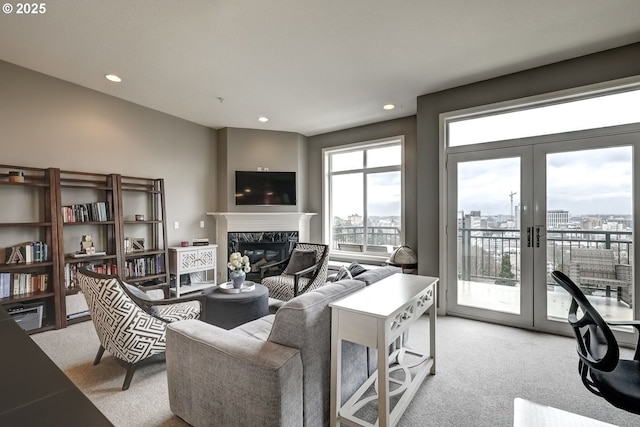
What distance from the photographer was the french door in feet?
Answer: 9.50

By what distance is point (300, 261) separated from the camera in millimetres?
4191

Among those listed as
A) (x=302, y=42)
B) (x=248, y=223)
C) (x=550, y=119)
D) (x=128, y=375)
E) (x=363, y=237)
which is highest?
(x=302, y=42)

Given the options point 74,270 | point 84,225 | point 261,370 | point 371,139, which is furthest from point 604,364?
point 84,225

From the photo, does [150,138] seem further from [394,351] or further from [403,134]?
[394,351]

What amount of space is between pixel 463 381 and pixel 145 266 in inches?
166

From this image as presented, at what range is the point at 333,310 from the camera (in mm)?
1695

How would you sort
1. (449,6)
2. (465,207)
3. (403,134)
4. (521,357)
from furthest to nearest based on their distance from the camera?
1. (403,134)
2. (465,207)
3. (521,357)
4. (449,6)

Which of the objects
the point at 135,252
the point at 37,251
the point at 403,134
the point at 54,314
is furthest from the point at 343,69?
the point at 54,314

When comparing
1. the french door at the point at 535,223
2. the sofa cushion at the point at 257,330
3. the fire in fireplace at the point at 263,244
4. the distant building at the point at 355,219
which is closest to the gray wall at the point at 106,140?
the fire in fireplace at the point at 263,244

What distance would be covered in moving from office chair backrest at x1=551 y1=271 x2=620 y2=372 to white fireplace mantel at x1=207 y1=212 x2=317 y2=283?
4.25 metres

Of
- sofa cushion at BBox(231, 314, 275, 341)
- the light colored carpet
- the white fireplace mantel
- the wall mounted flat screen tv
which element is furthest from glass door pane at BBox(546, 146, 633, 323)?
the wall mounted flat screen tv

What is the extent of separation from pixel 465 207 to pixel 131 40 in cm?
403

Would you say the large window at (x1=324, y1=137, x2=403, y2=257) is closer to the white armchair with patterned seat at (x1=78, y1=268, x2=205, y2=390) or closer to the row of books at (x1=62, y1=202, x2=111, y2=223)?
the row of books at (x1=62, y1=202, x2=111, y2=223)

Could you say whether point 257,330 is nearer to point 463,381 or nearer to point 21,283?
point 463,381
